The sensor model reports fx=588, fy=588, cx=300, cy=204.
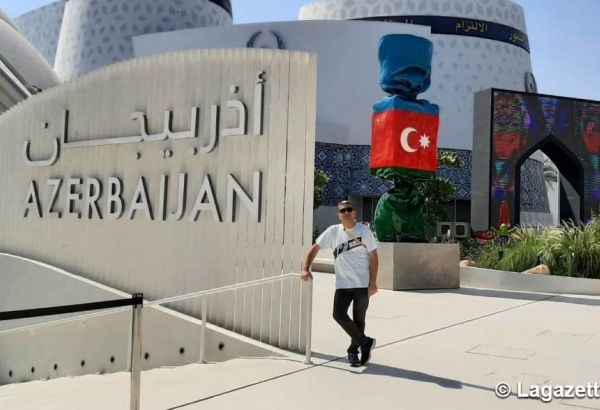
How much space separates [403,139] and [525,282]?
4.12 m

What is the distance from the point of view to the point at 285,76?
6.88m

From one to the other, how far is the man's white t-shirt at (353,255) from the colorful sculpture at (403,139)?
301 inches

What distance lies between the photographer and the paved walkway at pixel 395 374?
4473 millimetres

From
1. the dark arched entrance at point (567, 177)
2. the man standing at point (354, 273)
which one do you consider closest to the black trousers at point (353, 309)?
the man standing at point (354, 273)

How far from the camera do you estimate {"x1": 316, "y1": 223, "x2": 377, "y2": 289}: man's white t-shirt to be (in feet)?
17.8

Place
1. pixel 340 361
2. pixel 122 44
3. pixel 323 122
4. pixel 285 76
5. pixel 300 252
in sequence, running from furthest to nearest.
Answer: pixel 122 44 < pixel 323 122 < pixel 285 76 < pixel 300 252 < pixel 340 361

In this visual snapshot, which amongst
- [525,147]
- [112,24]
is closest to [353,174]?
[525,147]

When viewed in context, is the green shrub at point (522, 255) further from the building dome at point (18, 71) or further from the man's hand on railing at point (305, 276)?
the building dome at point (18, 71)

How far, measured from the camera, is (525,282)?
12.9 m

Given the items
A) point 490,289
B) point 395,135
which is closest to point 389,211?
point 395,135

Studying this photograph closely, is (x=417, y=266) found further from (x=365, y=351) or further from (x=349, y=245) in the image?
(x=349, y=245)

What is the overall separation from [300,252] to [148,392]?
7.33 feet

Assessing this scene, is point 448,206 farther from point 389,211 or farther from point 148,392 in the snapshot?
point 148,392

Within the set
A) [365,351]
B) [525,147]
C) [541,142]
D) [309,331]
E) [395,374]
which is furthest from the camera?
[541,142]
